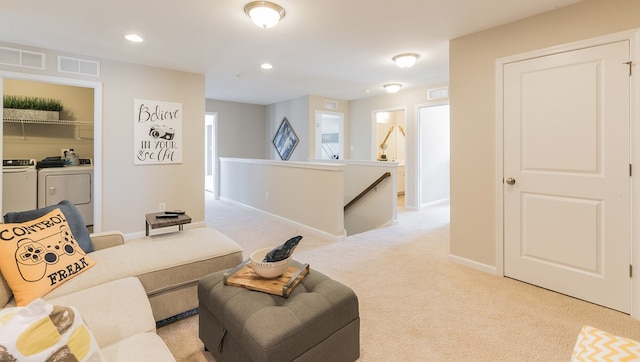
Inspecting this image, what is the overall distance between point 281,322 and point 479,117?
270 centimetres

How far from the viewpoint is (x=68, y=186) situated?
4.18m

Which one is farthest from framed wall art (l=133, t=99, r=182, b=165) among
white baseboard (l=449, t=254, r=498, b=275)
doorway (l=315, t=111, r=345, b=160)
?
white baseboard (l=449, t=254, r=498, b=275)

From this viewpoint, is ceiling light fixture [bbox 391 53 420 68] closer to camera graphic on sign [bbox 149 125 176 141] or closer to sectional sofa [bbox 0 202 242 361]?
sectional sofa [bbox 0 202 242 361]

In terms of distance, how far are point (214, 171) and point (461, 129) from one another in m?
5.77

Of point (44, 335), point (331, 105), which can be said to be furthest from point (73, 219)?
point (331, 105)

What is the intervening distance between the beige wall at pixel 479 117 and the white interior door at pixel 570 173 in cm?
15

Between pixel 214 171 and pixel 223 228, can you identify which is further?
pixel 214 171

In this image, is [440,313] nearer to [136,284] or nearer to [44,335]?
[136,284]

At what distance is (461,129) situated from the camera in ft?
10.3

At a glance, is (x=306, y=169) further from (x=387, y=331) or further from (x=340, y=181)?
(x=387, y=331)

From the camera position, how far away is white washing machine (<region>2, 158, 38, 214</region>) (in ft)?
12.0

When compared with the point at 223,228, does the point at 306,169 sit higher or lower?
higher

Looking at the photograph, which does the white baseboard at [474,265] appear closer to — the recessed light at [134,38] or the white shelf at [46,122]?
the recessed light at [134,38]

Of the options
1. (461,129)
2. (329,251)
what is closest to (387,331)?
(329,251)
